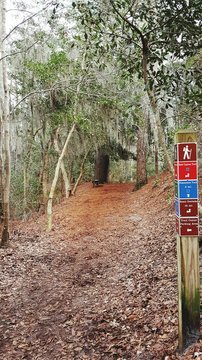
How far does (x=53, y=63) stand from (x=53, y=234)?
5.09 metres

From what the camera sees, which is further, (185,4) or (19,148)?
(19,148)

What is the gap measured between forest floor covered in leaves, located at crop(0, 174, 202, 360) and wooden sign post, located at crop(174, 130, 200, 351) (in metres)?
0.22

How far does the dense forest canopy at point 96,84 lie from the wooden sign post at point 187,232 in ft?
5.07

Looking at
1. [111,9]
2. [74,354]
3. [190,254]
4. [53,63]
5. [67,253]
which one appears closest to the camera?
[190,254]

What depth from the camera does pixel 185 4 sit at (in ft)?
13.2

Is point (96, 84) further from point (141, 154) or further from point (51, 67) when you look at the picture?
point (141, 154)

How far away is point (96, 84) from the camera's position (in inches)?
424

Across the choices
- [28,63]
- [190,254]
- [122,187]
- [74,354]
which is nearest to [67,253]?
[74,354]

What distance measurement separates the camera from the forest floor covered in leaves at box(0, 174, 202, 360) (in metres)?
3.63

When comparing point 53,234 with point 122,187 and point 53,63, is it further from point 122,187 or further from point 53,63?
point 122,187

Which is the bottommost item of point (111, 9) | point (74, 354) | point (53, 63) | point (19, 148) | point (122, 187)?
point (74, 354)

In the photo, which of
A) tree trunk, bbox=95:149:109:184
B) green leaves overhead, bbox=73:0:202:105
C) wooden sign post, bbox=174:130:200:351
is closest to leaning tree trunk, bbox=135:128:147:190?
tree trunk, bbox=95:149:109:184

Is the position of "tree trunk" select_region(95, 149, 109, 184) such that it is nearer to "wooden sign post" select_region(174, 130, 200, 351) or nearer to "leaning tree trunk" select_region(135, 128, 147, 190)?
"leaning tree trunk" select_region(135, 128, 147, 190)

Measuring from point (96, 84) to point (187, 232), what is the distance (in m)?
8.53
